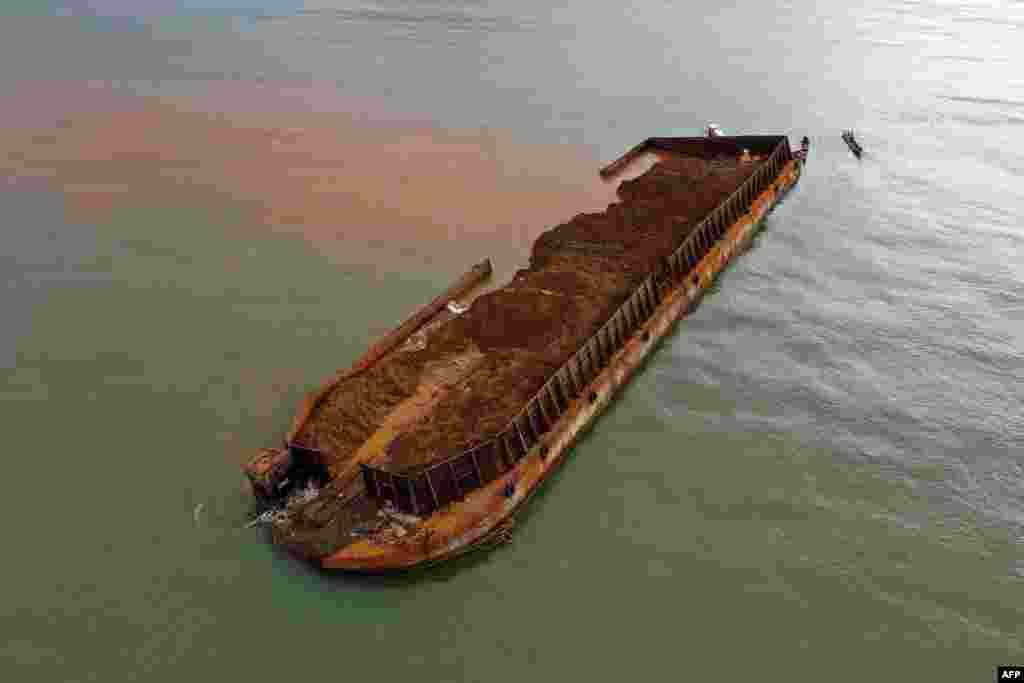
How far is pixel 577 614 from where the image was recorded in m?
16.0

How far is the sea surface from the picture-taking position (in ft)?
51.1

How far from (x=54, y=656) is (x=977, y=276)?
34336 millimetres

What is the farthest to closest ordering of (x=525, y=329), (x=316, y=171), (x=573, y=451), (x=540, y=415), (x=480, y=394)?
(x=316, y=171) → (x=525, y=329) → (x=573, y=451) → (x=480, y=394) → (x=540, y=415)

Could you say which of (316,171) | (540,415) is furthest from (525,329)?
(316,171)

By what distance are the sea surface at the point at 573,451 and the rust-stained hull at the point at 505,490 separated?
24.5 inches

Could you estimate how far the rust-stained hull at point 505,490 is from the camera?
16.0m

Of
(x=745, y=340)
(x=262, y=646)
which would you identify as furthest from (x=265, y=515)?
(x=745, y=340)

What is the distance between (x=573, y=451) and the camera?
20891mm

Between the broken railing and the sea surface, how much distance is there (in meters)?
1.64

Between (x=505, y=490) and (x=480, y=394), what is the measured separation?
11.8ft

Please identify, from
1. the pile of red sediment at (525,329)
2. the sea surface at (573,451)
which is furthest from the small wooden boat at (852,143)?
the pile of red sediment at (525,329)

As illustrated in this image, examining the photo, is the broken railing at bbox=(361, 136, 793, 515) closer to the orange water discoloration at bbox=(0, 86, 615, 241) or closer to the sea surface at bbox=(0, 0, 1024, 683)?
the sea surface at bbox=(0, 0, 1024, 683)

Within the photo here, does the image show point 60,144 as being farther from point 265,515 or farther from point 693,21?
point 693,21

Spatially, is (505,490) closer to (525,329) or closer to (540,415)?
(540,415)
